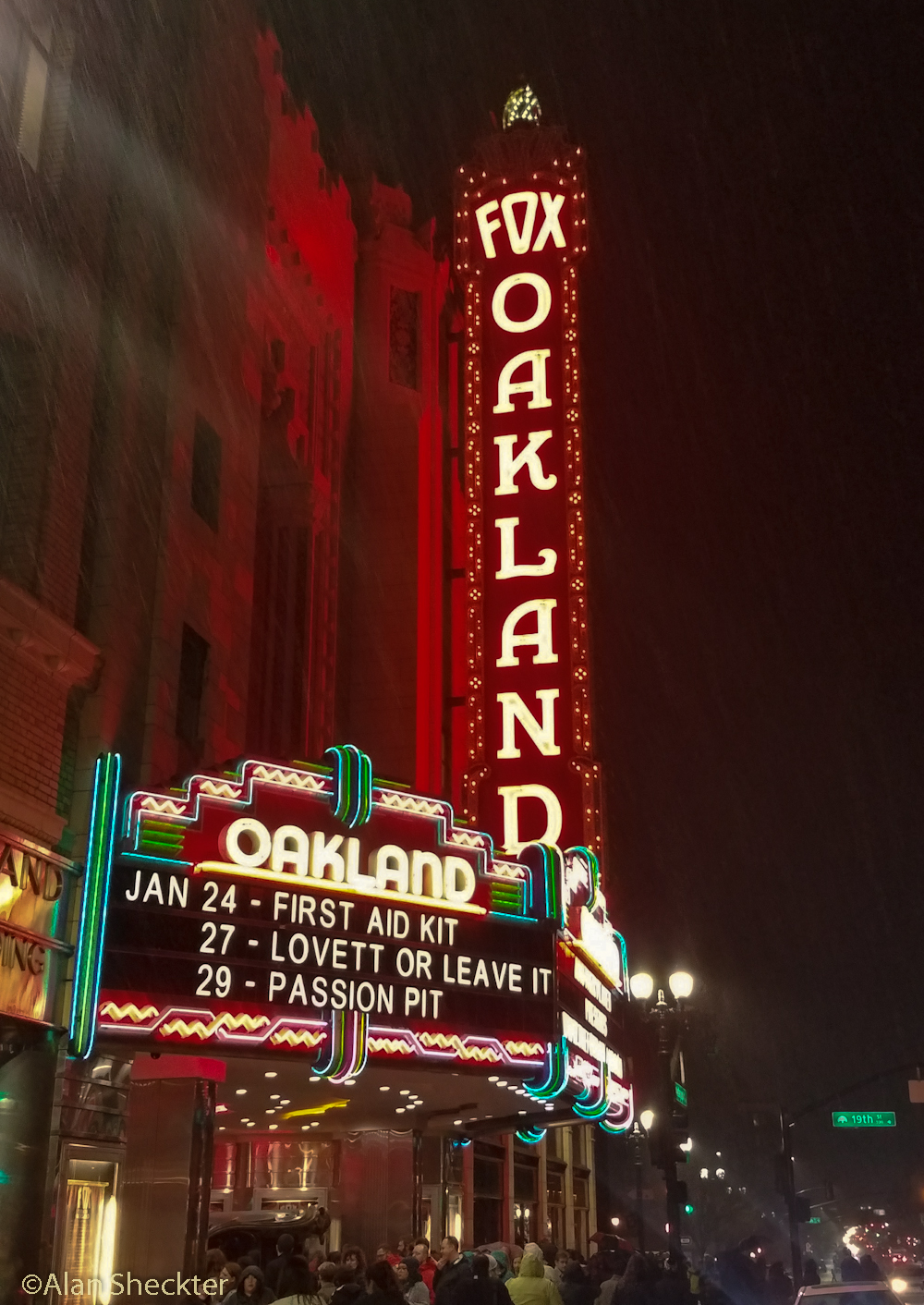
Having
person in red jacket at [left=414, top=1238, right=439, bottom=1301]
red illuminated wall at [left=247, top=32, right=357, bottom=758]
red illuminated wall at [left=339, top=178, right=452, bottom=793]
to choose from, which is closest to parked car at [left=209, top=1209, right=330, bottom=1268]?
person in red jacket at [left=414, top=1238, right=439, bottom=1301]

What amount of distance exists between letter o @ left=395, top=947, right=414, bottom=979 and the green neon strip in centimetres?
388

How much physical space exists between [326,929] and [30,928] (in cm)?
350

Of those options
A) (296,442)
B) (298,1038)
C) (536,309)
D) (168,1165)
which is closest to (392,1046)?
(298,1038)

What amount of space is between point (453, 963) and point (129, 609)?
248 inches

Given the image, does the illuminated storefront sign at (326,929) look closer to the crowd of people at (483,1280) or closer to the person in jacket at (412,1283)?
the person in jacket at (412,1283)

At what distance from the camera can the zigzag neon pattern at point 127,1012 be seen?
45.9ft

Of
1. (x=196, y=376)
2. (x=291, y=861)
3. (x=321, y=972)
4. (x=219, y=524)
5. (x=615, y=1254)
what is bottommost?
(x=615, y=1254)

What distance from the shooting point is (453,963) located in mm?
17031

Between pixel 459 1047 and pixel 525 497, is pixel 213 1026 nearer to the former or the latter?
pixel 459 1047

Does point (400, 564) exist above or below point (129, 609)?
above

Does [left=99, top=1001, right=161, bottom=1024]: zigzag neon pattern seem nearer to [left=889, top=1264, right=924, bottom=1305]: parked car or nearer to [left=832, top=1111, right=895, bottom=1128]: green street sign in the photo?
[left=832, top=1111, right=895, bottom=1128]: green street sign

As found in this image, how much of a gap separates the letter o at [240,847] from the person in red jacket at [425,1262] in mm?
5343

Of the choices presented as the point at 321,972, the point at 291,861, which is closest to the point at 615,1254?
the point at 321,972

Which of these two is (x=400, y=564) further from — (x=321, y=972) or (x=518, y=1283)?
(x=518, y=1283)
